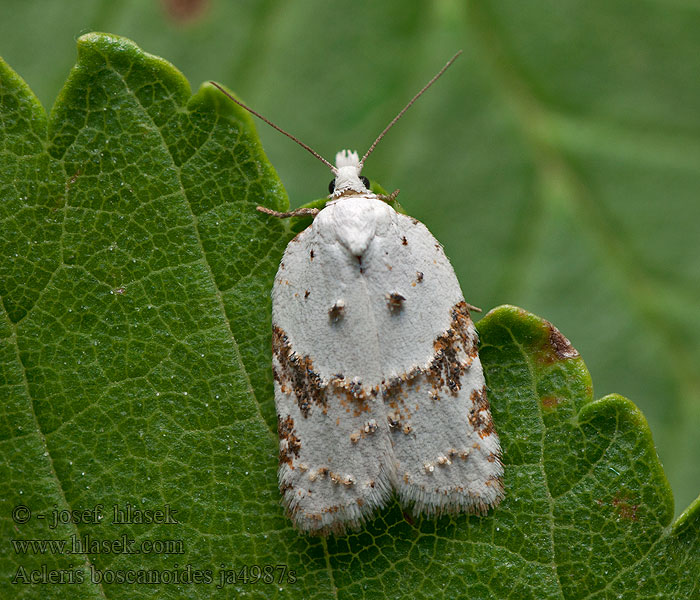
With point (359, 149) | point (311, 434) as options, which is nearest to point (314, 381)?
point (311, 434)

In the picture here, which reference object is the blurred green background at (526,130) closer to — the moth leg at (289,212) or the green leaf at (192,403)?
the moth leg at (289,212)

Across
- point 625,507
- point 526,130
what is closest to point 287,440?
point 625,507

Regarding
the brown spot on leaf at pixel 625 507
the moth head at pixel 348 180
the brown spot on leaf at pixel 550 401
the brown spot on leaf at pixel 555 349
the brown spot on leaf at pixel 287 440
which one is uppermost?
the moth head at pixel 348 180

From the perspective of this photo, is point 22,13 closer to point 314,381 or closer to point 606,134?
point 314,381

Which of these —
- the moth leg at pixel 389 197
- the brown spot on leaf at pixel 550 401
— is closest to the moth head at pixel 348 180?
the moth leg at pixel 389 197

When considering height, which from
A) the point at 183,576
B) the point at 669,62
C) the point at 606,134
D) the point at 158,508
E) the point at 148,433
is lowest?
the point at 183,576

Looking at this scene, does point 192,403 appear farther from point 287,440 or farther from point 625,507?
point 625,507

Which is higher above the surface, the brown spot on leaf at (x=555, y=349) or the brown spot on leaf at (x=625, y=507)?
the brown spot on leaf at (x=555, y=349)
